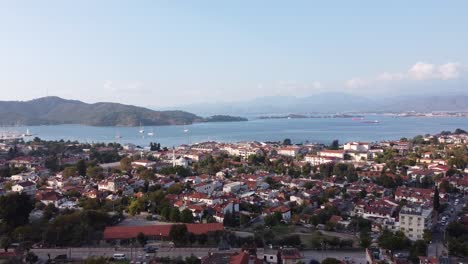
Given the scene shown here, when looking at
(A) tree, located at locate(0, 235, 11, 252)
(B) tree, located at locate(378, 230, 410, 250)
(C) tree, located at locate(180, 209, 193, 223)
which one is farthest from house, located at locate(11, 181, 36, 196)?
(B) tree, located at locate(378, 230, 410, 250)

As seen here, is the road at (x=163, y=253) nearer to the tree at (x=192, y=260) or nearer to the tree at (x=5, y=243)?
the tree at (x=5, y=243)

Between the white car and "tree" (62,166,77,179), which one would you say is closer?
the white car

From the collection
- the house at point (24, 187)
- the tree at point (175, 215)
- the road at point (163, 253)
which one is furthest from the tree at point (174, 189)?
the road at point (163, 253)

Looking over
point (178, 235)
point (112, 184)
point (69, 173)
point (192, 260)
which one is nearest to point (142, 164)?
point (69, 173)

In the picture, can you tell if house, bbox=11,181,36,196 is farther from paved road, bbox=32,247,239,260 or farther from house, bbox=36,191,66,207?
paved road, bbox=32,247,239,260

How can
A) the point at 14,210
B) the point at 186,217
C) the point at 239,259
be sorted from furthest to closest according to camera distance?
1. the point at 186,217
2. the point at 14,210
3. the point at 239,259

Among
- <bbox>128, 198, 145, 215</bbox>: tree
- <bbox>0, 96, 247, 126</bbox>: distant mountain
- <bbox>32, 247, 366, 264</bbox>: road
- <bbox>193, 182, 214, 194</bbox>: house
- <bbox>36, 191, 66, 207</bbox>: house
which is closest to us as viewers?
<bbox>32, 247, 366, 264</bbox>: road

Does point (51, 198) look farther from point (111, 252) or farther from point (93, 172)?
point (111, 252)
